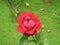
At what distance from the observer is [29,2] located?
20.2ft

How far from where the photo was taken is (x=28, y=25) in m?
1.40

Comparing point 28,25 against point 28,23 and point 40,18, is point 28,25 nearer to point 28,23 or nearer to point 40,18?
point 28,23

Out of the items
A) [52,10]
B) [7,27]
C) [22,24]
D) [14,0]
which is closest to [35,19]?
[22,24]

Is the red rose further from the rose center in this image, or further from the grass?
the grass

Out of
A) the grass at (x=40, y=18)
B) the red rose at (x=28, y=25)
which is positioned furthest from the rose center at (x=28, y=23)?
the grass at (x=40, y=18)

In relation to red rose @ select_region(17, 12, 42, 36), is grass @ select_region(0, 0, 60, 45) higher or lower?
lower

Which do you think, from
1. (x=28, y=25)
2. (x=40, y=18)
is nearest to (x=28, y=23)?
(x=28, y=25)

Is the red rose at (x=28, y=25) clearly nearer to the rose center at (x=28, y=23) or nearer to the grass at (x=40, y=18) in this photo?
the rose center at (x=28, y=23)

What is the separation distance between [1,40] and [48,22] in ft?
4.00

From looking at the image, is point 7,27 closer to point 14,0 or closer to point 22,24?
point 14,0

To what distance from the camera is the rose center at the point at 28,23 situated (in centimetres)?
140

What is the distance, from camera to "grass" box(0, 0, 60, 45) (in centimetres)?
462

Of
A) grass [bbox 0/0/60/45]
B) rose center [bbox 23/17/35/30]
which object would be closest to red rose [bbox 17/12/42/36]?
rose center [bbox 23/17/35/30]

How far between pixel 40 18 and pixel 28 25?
4008mm
